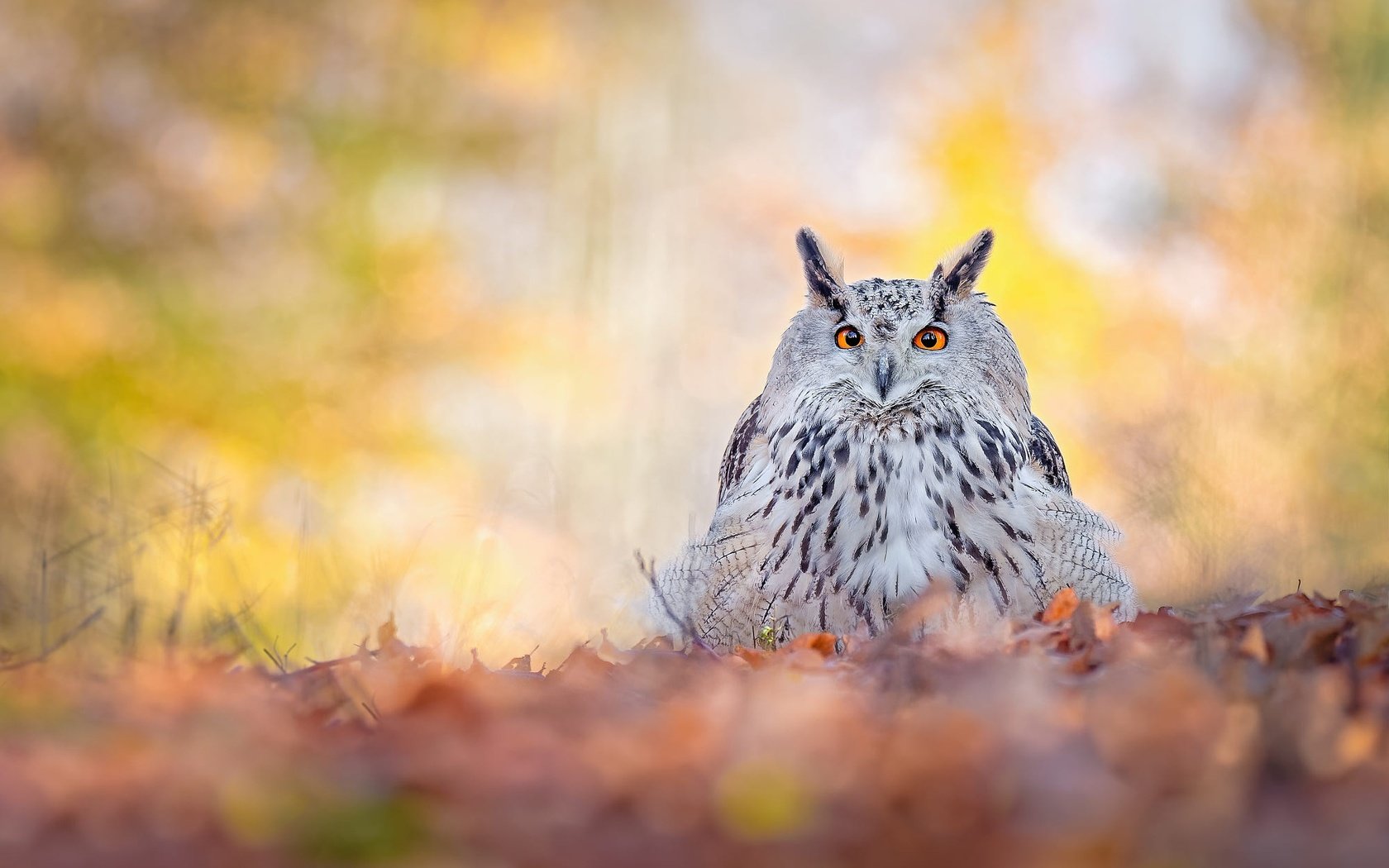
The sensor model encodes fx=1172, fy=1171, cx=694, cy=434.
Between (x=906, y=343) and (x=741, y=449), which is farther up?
Result: (x=906, y=343)

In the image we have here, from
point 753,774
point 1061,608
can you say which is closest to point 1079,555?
point 1061,608

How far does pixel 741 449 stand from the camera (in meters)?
3.25

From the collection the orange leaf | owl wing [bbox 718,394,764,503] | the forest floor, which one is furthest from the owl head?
the forest floor

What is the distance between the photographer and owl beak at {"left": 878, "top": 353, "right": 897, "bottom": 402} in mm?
2932

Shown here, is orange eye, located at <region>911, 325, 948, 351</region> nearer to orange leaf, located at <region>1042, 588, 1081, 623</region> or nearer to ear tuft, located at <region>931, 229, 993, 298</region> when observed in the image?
ear tuft, located at <region>931, 229, 993, 298</region>

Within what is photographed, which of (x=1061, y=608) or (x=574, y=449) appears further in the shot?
(x=574, y=449)

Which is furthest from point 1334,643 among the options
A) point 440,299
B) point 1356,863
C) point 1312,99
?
point 1312,99

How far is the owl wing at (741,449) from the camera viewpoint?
10.4 ft

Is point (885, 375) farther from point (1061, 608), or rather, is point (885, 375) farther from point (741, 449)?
point (1061, 608)

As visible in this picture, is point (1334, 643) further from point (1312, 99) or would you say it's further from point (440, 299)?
point (1312, 99)

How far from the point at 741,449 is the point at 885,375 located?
51cm

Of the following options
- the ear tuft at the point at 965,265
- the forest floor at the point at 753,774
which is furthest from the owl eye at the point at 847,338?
the forest floor at the point at 753,774

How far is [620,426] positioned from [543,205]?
193 cm

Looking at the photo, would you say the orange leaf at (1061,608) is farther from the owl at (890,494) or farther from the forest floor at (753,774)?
the forest floor at (753,774)
